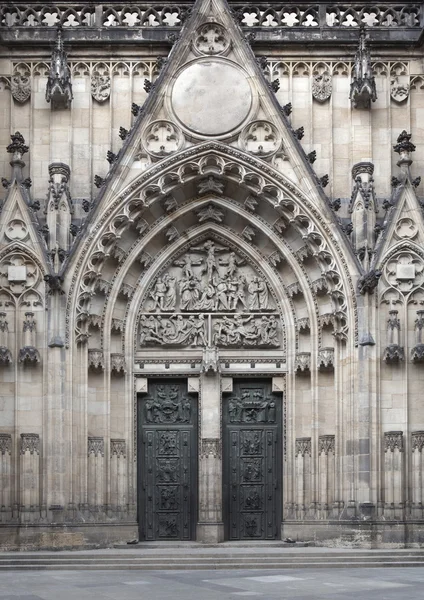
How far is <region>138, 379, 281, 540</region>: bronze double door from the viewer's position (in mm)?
24938

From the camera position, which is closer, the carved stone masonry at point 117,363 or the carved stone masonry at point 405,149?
the carved stone masonry at point 405,149

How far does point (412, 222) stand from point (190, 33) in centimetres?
598

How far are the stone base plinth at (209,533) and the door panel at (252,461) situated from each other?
0.46 meters

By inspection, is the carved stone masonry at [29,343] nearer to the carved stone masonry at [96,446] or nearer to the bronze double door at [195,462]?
the carved stone masonry at [96,446]

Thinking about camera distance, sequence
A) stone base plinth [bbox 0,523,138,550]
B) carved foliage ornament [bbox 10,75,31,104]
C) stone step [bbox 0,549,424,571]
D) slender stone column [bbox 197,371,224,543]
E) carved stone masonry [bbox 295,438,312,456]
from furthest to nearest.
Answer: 1. carved foliage ornament [bbox 10,75,31,104]
2. carved stone masonry [bbox 295,438,312,456]
3. slender stone column [bbox 197,371,224,543]
4. stone base plinth [bbox 0,523,138,550]
5. stone step [bbox 0,549,424,571]

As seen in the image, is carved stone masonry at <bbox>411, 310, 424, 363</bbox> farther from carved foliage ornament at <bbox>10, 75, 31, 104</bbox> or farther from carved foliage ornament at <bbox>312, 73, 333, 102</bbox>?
carved foliage ornament at <bbox>10, 75, 31, 104</bbox>

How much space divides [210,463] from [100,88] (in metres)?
8.13

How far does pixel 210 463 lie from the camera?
2477cm

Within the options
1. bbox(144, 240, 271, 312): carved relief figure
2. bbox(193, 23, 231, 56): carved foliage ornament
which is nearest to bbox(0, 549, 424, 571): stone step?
bbox(144, 240, 271, 312): carved relief figure

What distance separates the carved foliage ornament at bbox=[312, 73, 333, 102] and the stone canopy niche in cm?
390

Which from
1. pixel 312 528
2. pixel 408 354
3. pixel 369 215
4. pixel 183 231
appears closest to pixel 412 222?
pixel 369 215

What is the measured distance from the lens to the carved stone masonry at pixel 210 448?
24.8 meters

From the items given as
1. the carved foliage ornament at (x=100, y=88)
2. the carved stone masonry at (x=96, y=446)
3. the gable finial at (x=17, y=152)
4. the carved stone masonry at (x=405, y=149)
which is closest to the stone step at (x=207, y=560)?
the carved stone masonry at (x=96, y=446)

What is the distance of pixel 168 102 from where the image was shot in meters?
24.6
